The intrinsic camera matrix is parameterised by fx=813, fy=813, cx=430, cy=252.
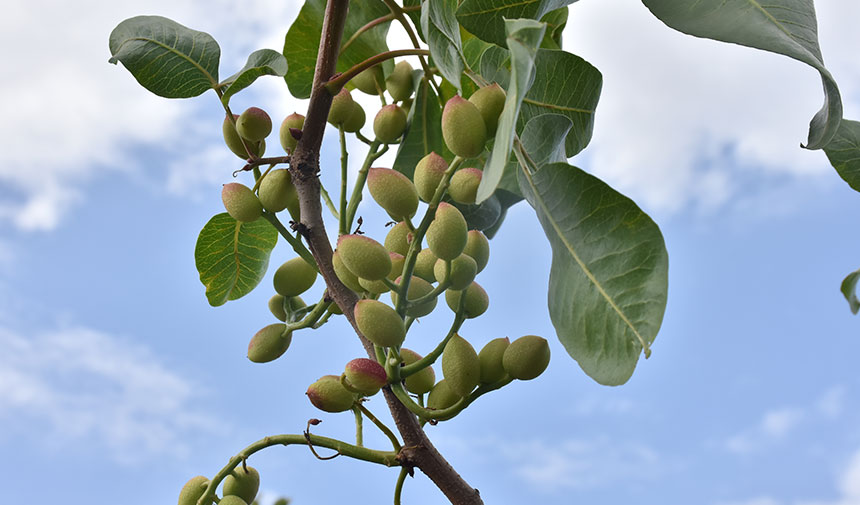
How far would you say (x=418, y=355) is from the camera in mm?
749

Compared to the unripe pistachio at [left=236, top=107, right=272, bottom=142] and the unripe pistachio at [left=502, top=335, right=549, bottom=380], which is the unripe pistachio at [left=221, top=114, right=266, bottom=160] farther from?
the unripe pistachio at [left=502, top=335, right=549, bottom=380]

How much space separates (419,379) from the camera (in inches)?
29.7

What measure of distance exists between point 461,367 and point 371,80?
39 centimetres

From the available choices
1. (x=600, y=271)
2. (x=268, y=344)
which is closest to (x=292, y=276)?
(x=268, y=344)

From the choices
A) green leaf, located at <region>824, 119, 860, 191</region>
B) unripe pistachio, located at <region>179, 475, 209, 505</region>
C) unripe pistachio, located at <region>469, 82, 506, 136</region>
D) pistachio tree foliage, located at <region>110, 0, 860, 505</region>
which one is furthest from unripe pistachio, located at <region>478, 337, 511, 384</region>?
green leaf, located at <region>824, 119, 860, 191</region>

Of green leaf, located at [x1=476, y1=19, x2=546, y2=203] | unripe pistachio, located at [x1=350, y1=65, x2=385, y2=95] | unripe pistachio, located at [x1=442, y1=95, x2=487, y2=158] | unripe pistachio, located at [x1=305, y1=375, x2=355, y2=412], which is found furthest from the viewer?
unripe pistachio, located at [x1=350, y1=65, x2=385, y2=95]

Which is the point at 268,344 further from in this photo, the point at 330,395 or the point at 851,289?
the point at 851,289

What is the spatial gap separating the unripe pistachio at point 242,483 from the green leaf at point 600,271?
1.17 feet

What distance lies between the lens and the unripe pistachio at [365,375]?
68 cm

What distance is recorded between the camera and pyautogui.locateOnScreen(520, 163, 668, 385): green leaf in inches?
22.5

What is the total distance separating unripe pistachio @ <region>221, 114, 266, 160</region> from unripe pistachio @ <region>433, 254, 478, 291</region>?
271 millimetres

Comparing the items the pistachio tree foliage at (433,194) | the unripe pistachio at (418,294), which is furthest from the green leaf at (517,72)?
the unripe pistachio at (418,294)

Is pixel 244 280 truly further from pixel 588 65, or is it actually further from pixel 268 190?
pixel 588 65

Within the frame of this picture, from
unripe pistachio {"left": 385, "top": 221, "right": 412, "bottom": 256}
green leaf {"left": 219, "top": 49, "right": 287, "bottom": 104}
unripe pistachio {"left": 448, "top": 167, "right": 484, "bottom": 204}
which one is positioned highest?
green leaf {"left": 219, "top": 49, "right": 287, "bottom": 104}
